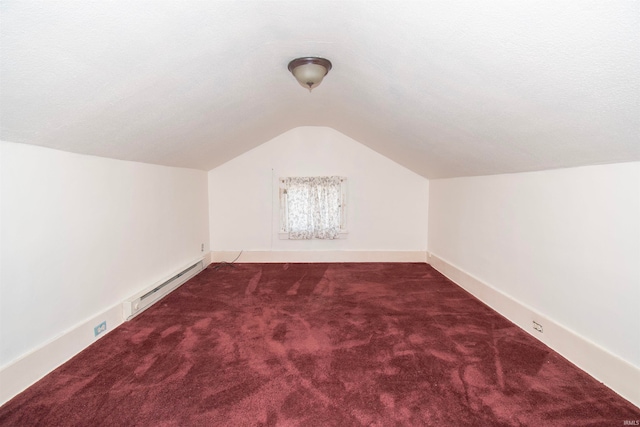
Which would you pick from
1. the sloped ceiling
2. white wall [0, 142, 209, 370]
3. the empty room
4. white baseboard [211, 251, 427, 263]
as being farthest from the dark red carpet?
white baseboard [211, 251, 427, 263]

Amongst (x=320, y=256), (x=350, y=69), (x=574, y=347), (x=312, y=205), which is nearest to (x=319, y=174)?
(x=312, y=205)

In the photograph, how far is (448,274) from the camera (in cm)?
427

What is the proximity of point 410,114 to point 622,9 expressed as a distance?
1.71 m

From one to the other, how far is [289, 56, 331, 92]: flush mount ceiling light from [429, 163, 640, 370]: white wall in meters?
1.96

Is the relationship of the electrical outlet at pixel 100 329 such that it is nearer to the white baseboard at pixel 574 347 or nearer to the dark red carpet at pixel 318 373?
the dark red carpet at pixel 318 373

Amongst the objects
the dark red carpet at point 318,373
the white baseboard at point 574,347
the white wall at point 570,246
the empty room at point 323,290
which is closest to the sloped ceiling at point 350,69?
the empty room at point 323,290

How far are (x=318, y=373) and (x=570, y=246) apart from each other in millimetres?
2046

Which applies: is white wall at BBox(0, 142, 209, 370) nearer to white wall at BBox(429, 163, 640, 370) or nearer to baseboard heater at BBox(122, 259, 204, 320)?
baseboard heater at BBox(122, 259, 204, 320)

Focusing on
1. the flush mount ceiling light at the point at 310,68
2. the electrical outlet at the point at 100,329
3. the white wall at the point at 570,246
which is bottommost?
the electrical outlet at the point at 100,329

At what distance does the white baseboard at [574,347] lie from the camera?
1.83 meters

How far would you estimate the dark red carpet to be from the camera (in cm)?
169

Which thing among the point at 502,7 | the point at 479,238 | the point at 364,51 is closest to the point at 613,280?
the point at 479,238

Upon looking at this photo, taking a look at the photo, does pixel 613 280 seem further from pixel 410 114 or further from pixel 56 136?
pixel 56 136

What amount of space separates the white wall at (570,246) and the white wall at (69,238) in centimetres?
367
